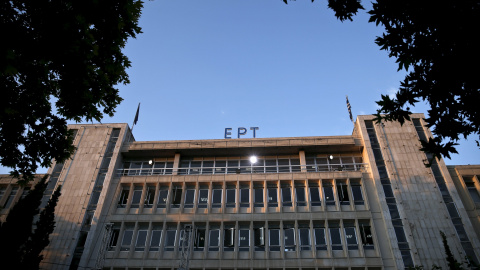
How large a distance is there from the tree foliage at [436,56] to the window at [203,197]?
26.3 metres

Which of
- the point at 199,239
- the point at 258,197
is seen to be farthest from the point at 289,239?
the point at 199,239

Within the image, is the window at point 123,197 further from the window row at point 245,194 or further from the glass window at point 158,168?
the glass window at point 158,168

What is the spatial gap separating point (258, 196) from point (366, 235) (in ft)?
36.7

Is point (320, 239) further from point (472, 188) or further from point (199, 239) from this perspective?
point (472, 188)

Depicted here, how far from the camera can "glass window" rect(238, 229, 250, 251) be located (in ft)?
102

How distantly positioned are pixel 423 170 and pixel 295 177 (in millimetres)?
13242

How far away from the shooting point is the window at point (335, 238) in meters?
30.2

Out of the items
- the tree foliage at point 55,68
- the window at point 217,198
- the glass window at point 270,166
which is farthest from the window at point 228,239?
the tree foliage at point 55,68

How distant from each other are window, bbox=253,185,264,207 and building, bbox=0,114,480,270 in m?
0.11

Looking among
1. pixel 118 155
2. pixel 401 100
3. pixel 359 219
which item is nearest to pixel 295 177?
pixel 359 219

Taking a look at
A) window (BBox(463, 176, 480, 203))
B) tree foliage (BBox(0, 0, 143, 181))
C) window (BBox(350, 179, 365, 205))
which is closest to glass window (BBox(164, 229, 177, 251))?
window (BBox(350, 179, 365, 205))

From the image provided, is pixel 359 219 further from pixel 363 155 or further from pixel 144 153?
pixel 144 153

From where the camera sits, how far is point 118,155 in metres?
37.7

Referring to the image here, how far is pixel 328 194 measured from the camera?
33594mm
